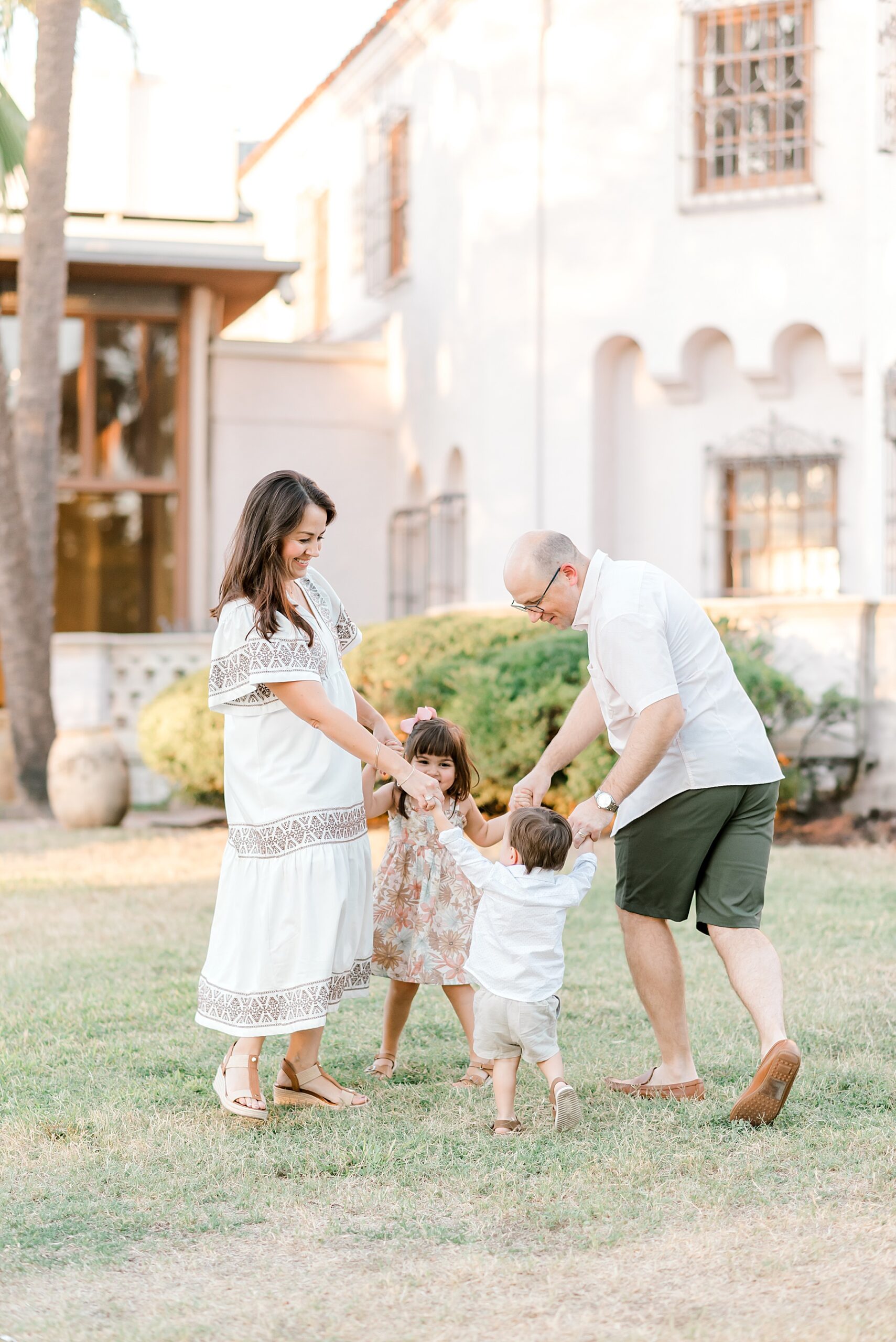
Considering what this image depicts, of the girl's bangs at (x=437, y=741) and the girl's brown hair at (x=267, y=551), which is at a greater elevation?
the girl's brown hair at (x=267, y=551)

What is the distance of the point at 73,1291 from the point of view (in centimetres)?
328

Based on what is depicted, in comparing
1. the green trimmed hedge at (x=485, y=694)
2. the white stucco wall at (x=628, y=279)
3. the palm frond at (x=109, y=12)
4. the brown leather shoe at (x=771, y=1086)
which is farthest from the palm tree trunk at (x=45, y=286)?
the brown leather shoe at (x=771, y=1086)

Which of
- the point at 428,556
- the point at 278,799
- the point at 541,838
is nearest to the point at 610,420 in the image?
the point at 428,556

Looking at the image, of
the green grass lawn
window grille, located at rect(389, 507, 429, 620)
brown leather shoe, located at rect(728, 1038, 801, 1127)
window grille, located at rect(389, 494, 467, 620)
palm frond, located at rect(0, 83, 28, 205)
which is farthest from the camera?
window grille, located at rect(389, 507, 429, 620)

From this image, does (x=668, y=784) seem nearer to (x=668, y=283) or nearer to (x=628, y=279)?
(x=668, y=283)

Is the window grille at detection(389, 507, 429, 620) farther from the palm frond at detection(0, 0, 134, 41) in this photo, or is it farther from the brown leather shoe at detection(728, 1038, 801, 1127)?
the brown leather shoe at detection(728, 1038, 801, 1127)

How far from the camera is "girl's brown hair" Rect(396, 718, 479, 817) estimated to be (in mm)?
4742

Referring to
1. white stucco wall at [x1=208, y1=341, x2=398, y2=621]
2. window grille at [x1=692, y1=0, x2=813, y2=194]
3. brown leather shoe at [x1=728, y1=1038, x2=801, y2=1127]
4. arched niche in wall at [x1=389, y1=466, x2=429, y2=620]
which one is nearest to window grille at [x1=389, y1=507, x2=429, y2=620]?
arched niche in wall at [x1=389, y1=466, x2=429, y2=620]

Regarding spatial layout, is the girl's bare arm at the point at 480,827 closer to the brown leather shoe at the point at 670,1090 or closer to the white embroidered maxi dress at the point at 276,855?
the white embroidered maxi dress at the point at 276,855

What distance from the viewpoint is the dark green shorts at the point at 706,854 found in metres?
4.52

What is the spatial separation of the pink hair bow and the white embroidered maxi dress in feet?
1.04

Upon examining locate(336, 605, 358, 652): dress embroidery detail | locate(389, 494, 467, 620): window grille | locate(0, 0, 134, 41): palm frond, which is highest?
locate(0, 0, 134, 41): palm frond

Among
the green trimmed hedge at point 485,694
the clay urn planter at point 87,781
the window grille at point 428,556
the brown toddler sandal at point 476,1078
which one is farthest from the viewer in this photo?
the window grille at point 428,556

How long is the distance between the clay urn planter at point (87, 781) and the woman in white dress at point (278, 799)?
8.18 meters
